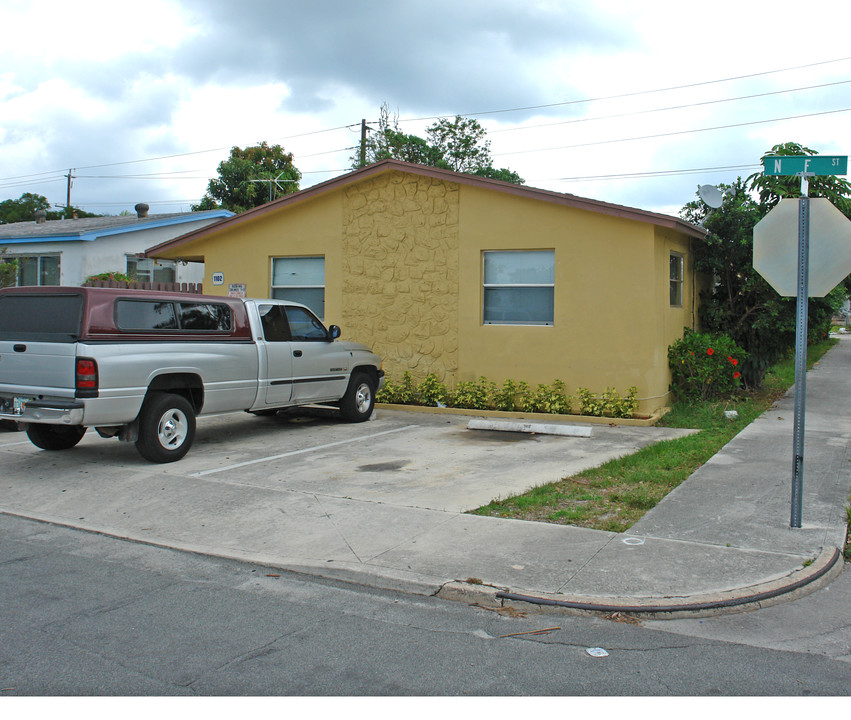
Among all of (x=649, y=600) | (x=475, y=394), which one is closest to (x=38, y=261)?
(x=475, y=394)

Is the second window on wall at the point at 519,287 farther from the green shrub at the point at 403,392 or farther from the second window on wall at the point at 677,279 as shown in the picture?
the second window on wall at the point at 677,279

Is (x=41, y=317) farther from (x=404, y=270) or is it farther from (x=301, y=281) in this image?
(x=301, y=281)

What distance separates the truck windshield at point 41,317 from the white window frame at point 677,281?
31.2ft

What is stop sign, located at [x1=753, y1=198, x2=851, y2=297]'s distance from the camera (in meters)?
6.31

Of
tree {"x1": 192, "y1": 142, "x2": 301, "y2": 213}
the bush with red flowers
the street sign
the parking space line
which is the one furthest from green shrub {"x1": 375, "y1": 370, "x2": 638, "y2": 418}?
tree {"x1": 192, "y1": 142, "x2": 301, "y2": 213}

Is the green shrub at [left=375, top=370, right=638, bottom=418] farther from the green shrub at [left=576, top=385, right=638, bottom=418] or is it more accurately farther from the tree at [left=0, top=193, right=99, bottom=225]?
the tree at [left=0, top=193, right=99, bottom=225]

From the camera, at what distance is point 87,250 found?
22.8 meters

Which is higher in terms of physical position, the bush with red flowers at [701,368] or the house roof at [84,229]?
the house roof at [84,229]

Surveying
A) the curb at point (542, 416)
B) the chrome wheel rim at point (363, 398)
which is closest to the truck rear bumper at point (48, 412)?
the chrome wheel rim at point (363, 398)

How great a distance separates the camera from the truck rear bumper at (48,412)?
26.9ft

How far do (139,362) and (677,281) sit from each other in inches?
371

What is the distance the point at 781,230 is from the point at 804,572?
2.83m

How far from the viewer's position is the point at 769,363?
1573 centimetres

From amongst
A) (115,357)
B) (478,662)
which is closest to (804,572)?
(478,662)
